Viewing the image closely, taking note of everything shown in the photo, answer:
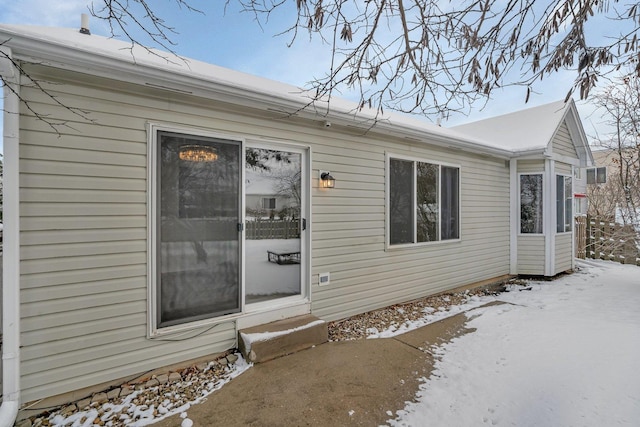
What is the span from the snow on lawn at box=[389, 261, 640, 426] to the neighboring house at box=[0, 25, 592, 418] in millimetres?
1510

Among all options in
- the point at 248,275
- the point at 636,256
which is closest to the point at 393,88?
the point at 248,275

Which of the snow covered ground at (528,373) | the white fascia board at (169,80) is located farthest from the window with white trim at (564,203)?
the white fascia board at (169,80)

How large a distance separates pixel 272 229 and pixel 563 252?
23.0 feet

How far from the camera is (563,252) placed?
276 inches

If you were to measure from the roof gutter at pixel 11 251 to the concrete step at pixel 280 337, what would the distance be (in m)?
1.75

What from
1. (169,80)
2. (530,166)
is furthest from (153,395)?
(530,166)

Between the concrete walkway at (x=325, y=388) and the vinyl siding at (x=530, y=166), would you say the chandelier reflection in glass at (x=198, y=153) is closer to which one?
the concrete walkway at (x=325, y=388)

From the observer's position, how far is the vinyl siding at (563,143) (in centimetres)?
682

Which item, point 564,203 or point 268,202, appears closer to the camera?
point 268,202

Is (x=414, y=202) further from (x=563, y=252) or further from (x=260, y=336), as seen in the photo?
(x=563, y=252)

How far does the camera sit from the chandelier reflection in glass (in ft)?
9.94

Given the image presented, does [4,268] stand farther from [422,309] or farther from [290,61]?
[422,309]

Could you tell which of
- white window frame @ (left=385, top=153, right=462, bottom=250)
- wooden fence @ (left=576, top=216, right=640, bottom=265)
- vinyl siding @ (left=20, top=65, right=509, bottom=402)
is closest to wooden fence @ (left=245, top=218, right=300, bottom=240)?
vinyl siding @ (left=20, top=65, right=509, bottom=402)

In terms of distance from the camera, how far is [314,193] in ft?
12.8
